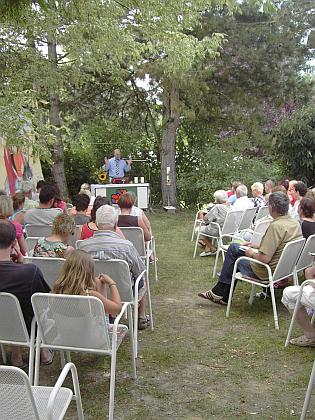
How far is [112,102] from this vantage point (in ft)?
46.1

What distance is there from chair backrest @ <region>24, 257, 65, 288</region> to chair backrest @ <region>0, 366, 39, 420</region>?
162 centimetres

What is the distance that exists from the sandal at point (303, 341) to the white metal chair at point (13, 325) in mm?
2076

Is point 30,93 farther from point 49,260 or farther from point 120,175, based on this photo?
point 120,175

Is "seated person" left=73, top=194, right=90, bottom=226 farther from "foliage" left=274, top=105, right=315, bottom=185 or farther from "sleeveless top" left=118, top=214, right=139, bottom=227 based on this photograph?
"foliage" left=274, top=105, right=315, bottom=185

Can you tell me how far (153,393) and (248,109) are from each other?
10578 millimetres

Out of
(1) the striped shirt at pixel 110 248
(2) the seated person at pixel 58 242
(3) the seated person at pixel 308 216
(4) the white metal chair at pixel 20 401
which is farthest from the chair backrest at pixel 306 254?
(4) the white metal chair at pixel 20 401

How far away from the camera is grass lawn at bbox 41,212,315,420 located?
122 inches

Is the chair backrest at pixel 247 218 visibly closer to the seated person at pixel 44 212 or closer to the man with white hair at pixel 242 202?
the man with white hair at pixel 242 202

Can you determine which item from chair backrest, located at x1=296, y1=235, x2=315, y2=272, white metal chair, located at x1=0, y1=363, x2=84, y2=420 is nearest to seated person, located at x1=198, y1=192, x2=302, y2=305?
chair backrest, located at x1=296, y1=235, x2=315, y2=272

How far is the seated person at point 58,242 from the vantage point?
12.5ft

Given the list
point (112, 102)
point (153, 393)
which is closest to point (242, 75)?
point (112, 102)

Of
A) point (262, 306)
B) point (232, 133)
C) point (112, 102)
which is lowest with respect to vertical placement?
point (262, 306)

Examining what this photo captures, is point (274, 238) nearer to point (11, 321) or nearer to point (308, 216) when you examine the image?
point (308, 216)

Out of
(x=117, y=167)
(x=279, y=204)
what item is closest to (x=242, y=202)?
(x=279, y=204)
